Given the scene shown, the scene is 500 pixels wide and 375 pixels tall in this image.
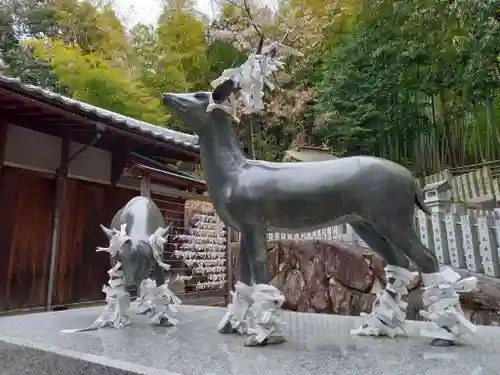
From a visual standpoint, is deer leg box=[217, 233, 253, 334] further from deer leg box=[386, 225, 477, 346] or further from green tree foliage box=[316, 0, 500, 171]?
green tree foliage box=[316, 0, 500, 171]

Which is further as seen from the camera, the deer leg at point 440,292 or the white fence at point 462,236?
the white fence at point 462,236

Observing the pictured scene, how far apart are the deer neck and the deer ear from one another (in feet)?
0.28

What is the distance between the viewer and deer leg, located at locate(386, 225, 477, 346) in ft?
7.18

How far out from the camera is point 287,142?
52.5 ft

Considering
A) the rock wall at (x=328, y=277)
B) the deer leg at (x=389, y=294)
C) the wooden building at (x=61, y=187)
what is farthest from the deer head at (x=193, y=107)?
the rock wall at (x=328, y=277)

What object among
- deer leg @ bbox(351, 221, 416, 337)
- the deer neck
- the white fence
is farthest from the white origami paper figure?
the white fence

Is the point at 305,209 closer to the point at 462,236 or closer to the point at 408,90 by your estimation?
the point at 462,236

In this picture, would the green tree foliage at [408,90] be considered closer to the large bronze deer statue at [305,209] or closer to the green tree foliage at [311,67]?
the green tree foliage at [311,67]

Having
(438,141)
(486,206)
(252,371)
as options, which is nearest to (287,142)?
(438,141)

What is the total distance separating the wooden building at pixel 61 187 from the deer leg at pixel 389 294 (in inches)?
134

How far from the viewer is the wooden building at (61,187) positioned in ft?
18.1

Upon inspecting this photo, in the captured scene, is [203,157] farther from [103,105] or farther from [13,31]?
[13,31]

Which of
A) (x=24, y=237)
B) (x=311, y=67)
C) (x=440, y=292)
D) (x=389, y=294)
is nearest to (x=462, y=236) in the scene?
(x=389, y=294)

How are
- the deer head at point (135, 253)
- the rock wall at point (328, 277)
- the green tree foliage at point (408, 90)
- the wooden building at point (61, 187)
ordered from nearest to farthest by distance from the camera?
the deer head at point (135, 253), the wooden building at point (61, 187), the rock wall at point (328, 277), the green tree foliage at point (408, 90)
